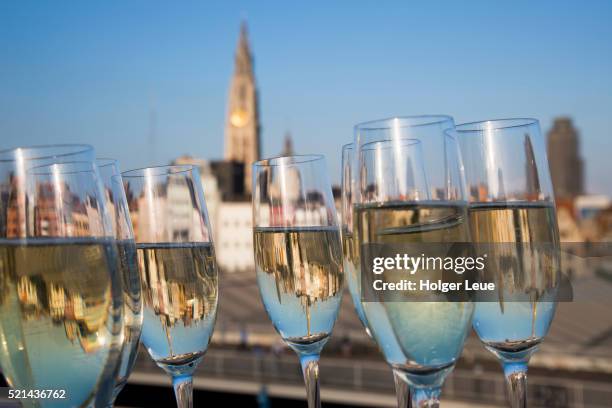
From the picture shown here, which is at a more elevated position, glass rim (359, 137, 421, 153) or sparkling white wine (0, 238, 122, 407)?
glass rim (359, 137, 421, 153)

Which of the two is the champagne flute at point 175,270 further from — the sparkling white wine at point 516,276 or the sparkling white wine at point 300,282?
the sparkling white wine at point 516,276

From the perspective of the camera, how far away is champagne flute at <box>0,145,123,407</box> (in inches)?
29.2

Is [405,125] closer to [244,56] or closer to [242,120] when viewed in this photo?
[242,120]

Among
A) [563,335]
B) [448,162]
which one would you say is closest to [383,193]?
[448,162]

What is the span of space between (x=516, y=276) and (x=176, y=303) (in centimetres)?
50

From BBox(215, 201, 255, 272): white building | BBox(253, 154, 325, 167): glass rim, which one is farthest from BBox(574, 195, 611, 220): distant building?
BBox(253, 154, 325, 167): glass rim

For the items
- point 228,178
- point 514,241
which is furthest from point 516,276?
point 228,178

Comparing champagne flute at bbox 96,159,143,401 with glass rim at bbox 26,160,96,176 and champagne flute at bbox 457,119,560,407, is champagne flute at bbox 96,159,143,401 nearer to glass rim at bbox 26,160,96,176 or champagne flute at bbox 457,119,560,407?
glass rim at bbox 26,160,96,176

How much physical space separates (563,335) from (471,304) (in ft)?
86.7

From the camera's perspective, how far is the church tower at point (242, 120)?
8881cm

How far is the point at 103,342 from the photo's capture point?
29.8 inches

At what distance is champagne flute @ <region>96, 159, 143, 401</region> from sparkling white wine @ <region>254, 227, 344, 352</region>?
28 cm

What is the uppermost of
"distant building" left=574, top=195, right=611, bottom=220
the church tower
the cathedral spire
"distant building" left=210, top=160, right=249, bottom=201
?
the cathedral spire

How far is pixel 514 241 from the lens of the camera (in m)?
1.05
